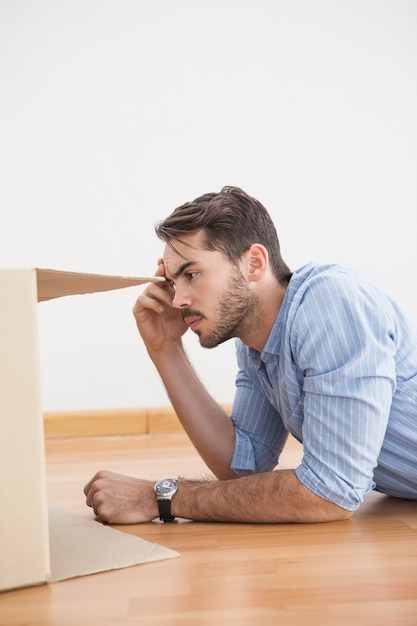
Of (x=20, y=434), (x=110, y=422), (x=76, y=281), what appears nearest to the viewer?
(x=20, y=434)

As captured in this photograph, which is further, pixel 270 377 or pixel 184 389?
pixel 184 389

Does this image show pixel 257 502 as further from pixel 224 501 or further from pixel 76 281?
pixel 76 281

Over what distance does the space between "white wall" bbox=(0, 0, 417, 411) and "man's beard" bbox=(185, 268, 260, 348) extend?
161cm

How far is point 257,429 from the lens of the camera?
1803 mm

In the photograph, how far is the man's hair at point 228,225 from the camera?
1.62 metres

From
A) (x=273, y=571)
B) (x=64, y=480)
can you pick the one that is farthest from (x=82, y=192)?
(x=273, y=571)

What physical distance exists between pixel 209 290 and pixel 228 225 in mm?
154

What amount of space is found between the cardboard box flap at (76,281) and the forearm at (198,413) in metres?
0.42

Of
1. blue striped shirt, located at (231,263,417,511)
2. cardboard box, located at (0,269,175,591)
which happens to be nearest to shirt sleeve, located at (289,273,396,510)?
blue striped shirt, located at (231,263,417,511)

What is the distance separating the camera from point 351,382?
1.36m

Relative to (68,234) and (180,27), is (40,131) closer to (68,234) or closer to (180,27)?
(68,234)

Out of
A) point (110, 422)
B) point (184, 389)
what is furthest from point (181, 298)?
point (110, 422)

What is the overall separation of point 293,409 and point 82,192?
194 cm

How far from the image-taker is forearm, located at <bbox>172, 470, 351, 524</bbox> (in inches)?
55.4
